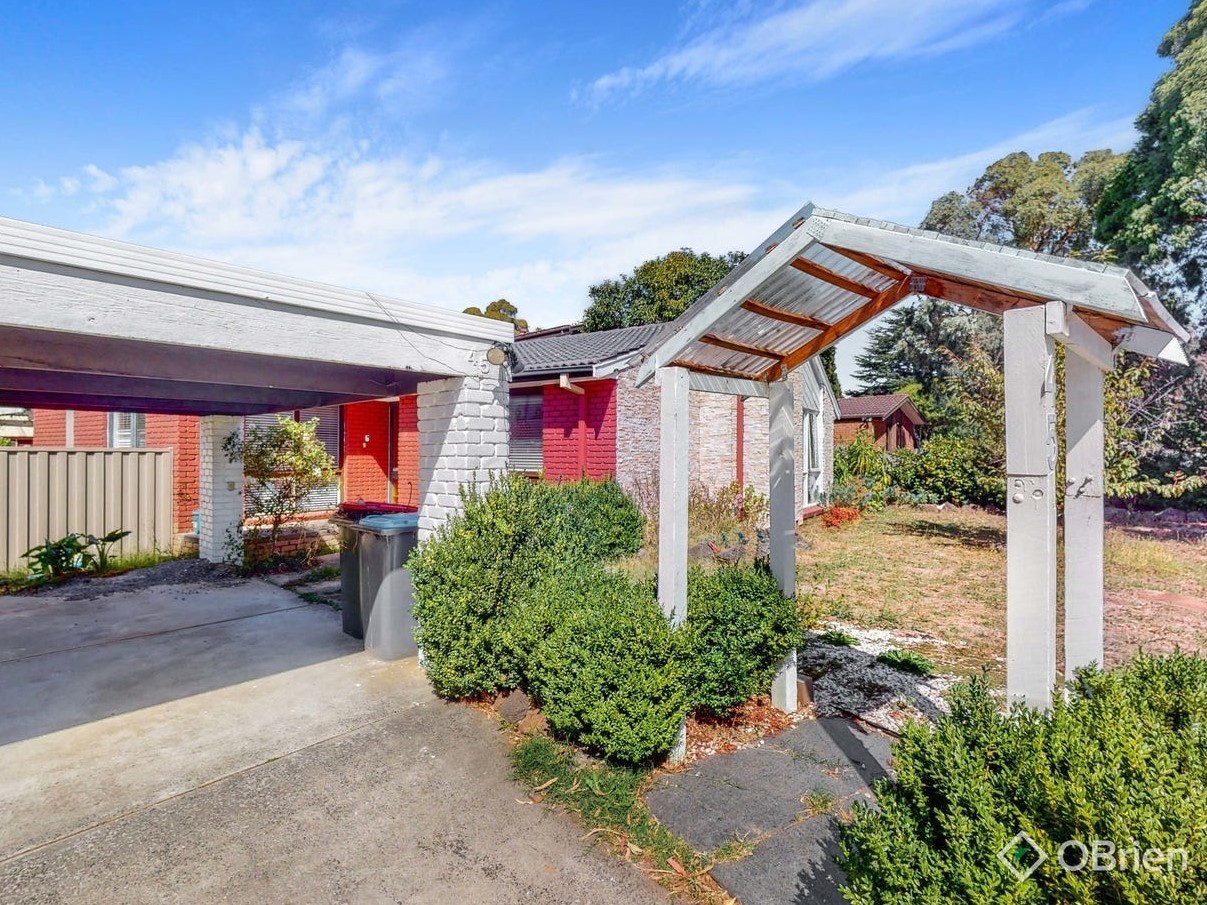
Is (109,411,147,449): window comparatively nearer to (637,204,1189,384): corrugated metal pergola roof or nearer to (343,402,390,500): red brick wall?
(343,402,390,500): red brick wall

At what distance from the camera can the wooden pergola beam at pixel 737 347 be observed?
384cm

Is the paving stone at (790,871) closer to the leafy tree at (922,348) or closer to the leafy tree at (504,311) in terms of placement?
the leafy tree at (922,348)

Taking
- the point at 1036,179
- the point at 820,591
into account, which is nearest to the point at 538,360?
the point at 820,591

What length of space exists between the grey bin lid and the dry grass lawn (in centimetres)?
473

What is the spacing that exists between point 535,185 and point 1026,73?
23.2 ft

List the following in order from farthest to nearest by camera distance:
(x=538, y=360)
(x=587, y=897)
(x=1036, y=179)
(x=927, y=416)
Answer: (x=927, y=416)
(x=1036, y=179)
(x=538, y=360)
(x=587, y=897)

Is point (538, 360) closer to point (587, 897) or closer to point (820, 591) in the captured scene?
point (820, 591)

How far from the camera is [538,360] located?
39.0ft

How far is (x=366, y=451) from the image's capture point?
13055 millimetres

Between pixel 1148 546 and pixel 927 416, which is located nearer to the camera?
pixel 1148 546

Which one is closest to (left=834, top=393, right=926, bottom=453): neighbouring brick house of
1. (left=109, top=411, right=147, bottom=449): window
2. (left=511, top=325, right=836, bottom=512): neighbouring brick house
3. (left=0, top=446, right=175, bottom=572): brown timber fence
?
(left=511, top=325, right=836, bottom=512): neighbouring brick house

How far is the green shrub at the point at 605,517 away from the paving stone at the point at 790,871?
5463mm

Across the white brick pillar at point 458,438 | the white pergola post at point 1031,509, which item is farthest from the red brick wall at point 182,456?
the white pergola post at point 1031,509

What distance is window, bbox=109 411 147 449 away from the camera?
11625 millimetres
